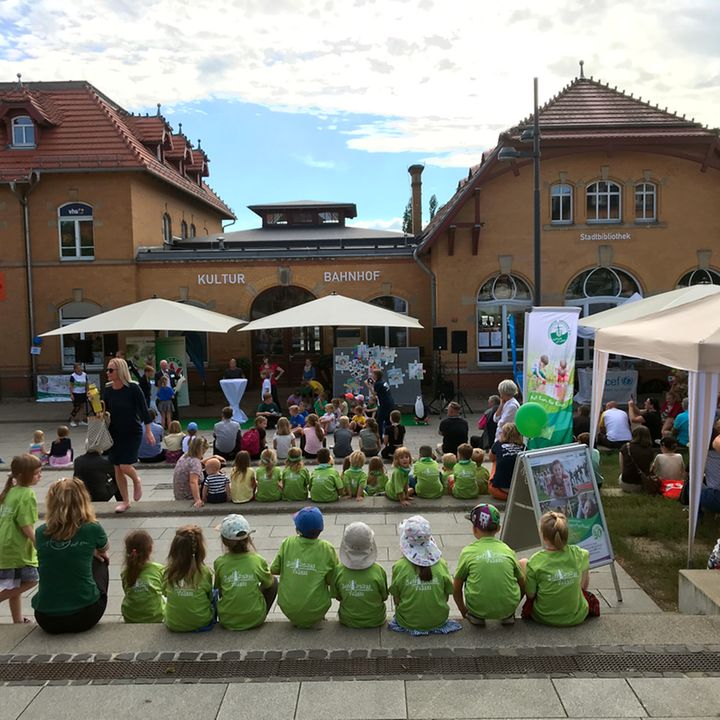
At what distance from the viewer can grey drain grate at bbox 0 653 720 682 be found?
453 cm

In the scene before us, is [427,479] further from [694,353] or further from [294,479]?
[694,353]

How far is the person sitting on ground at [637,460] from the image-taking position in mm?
9680

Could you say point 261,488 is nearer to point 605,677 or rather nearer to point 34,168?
point 605,677

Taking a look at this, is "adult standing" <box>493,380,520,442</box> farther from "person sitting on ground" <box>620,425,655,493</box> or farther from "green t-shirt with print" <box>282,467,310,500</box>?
"green t-shirt with print" <box>282,467,310,500</box>

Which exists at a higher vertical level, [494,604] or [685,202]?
[685,202]

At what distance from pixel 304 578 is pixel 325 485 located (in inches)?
159

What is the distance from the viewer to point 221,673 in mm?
4578

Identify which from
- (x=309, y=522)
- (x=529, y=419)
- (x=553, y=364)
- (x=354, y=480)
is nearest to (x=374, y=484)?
(x=354, y=480)

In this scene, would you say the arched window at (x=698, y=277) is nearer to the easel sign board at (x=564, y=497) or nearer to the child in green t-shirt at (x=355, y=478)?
the child in green t-shirt at (x=355, y=478)

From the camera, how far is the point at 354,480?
945 cm

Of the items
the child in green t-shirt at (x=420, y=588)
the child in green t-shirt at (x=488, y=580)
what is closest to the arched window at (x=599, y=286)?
the child in green t-shirt at (x=488, y=580)

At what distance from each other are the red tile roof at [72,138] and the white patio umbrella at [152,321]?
6899 mm

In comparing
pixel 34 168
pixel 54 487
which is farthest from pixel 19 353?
pixel 54 487

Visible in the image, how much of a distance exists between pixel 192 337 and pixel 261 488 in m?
13.4
